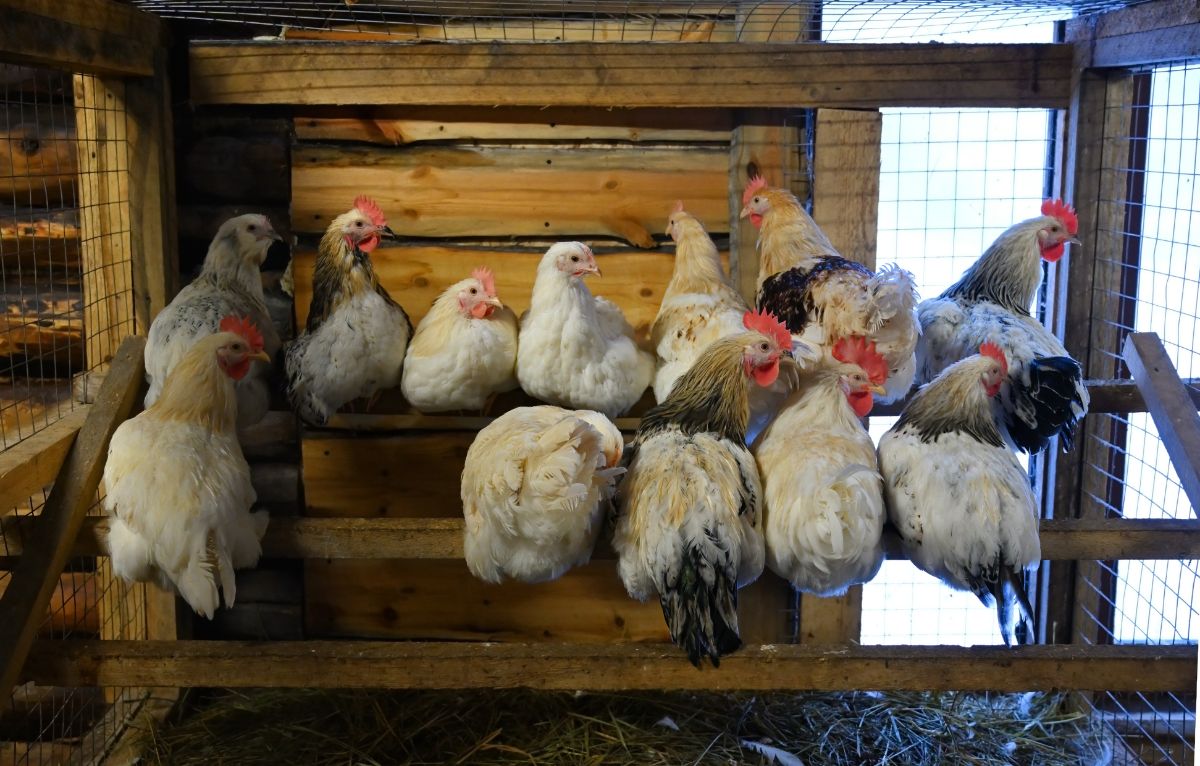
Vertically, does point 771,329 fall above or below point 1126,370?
above

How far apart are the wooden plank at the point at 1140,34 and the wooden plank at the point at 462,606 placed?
1812 millimetres

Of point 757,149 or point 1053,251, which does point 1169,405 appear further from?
point 757,149

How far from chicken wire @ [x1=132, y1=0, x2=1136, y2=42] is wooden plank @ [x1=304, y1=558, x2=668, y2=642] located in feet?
4.70

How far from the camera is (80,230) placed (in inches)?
103

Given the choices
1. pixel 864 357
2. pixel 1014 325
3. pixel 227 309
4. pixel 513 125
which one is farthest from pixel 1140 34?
pixel 227 309

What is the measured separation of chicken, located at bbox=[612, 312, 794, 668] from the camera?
188cm

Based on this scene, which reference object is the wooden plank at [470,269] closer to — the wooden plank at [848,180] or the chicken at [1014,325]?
the wooden plank at [848,180]

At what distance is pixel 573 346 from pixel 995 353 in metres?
0.89

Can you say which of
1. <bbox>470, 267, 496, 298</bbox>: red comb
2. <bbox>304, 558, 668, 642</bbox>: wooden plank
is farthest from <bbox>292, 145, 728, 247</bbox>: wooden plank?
<bbox>304, 558, 668, 642</bbox>: wooden plank

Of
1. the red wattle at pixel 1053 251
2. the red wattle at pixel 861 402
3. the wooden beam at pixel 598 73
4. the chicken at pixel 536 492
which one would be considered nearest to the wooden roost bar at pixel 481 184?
the wooden beam at pixel 598 73

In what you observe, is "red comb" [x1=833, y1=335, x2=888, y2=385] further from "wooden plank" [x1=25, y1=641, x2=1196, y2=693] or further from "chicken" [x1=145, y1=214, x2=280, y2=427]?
"chicken" [x1=145, y1=214, x2=280, y2=427]

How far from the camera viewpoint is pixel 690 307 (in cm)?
248

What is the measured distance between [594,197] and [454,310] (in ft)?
1.89

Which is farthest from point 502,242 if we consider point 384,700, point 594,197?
point 384,700
